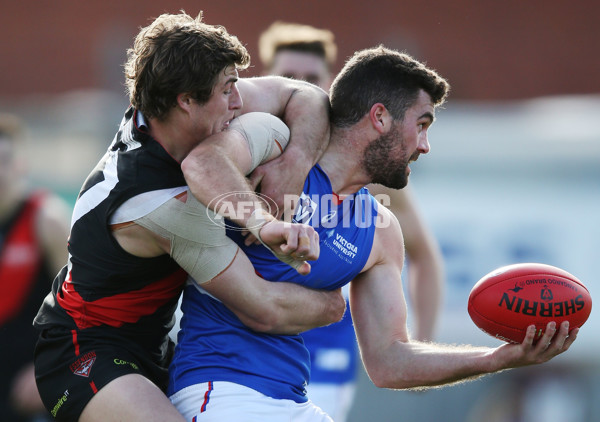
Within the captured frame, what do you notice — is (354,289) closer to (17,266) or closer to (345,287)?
(345,287)

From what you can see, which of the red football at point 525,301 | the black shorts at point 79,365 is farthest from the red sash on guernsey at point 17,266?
the red football at point 525,301

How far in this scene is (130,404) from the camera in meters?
3.38

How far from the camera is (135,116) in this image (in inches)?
143

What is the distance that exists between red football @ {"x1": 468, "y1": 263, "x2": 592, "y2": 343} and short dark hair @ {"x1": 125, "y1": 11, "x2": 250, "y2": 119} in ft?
4.78

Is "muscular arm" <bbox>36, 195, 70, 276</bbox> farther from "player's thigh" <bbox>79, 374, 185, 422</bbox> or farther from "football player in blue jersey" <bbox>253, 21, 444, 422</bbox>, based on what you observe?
"player's thigh" <bbox>79, 374, 185, 422</bbox>

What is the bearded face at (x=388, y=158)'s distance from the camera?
3832mm

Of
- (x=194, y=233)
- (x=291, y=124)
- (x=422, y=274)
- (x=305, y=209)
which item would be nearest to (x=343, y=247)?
(x=305, y=209)

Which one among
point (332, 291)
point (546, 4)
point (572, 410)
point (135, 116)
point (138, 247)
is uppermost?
point (135, 116)

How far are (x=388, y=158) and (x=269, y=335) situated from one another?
950 mm

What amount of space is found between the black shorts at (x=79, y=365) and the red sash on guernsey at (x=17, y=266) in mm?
3028

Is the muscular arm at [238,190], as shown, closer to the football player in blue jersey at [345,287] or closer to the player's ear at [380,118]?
the player's ear at [380,118]

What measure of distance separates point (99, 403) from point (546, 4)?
18434 mm

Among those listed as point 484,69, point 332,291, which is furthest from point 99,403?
point 484,69

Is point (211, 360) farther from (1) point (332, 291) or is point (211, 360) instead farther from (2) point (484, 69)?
(2) point (484, 69)
